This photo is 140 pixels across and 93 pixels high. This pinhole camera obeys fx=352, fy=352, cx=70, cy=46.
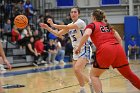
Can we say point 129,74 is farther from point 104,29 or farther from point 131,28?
point 131,28

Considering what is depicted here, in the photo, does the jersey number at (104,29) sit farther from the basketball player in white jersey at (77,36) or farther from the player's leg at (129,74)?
the basketball player in white jersey at (77,36)

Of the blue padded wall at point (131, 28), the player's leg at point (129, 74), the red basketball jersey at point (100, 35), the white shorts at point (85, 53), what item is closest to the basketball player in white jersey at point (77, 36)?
the white shorts at point (85, 53)

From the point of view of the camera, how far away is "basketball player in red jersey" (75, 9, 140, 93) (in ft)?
22.3

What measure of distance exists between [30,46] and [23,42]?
63 cm

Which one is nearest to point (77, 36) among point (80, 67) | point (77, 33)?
point (77, 33)

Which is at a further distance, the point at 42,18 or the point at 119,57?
the point at 42,18

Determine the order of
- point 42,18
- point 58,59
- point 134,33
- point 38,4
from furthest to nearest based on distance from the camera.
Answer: point 38,4
point 134,33
point 42,18
point 58,59

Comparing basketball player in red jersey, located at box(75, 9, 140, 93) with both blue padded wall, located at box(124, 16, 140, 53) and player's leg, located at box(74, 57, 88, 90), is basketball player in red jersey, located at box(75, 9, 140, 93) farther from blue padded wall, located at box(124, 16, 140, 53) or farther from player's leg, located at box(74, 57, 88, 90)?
blue padded wall, located at box(124, 16, 140, 53)

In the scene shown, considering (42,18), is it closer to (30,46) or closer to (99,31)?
(30,46)

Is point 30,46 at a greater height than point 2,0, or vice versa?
point 2,0

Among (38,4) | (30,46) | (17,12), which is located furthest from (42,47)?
(38,4)

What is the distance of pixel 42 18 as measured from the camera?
2300 cm

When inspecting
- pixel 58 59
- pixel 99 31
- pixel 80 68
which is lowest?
pixel 58 59

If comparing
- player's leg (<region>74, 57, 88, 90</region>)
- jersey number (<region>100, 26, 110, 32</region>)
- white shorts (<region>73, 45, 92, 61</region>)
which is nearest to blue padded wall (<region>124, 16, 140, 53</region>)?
white shorts (<region>73, 45, 92, 61</region>)
